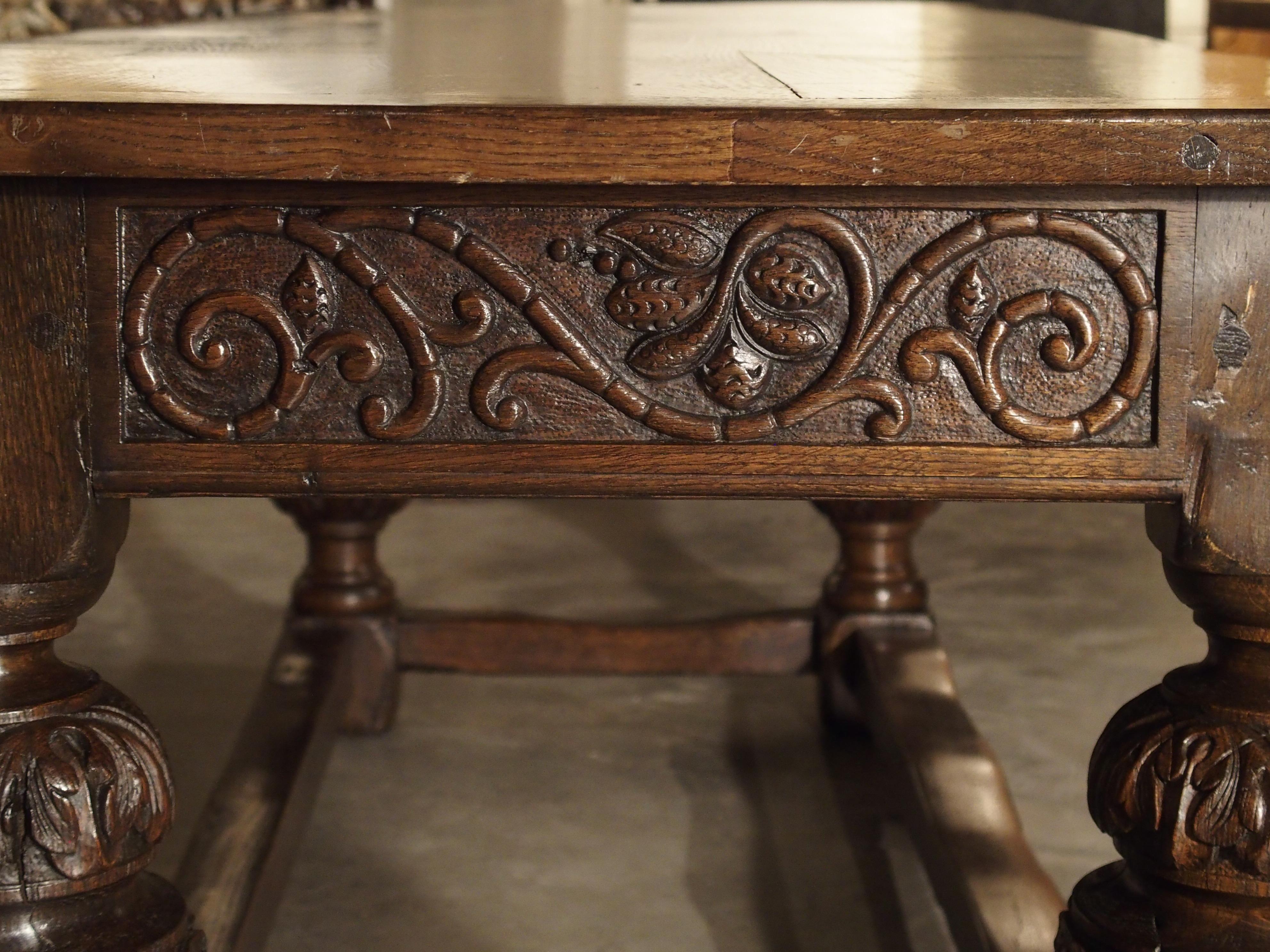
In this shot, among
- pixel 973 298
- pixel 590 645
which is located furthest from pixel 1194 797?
pixel 590 645

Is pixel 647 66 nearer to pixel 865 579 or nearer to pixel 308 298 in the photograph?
pixel 308 298

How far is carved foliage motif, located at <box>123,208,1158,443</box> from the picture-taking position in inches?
29.2

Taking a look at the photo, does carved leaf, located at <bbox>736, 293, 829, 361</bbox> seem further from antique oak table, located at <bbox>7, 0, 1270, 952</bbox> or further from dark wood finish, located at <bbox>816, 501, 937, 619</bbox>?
dark wood finish, located at <bbox>816, 501, 937, 619</bbox>

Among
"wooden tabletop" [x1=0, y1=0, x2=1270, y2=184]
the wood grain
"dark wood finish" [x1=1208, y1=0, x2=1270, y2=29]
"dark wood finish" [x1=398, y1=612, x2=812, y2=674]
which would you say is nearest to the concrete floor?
"dark wood finish" [x1=398, y1=612, x2=812, y2=674]

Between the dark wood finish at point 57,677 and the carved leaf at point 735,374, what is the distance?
1.05 feet

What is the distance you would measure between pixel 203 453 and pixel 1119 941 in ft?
1.89

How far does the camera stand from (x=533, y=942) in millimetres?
1358

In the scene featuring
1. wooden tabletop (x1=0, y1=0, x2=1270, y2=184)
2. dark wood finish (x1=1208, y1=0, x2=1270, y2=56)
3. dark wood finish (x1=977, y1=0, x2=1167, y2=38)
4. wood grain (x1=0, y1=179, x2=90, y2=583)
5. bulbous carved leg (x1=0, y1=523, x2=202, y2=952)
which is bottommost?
bulbous carved leg (x1=0, y1=523, x2=202, y2=952)

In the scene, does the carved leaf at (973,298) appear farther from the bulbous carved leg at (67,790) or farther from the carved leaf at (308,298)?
the bulbous carved leg at (67,790)

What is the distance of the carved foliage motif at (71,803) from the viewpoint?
80cm

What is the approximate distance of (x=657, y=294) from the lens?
750 mm

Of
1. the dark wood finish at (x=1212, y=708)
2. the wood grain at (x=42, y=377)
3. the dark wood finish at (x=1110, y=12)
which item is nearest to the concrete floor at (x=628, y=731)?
the dark wood finish at (x=1212, y=708)

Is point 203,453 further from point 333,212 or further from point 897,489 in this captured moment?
point 897,489

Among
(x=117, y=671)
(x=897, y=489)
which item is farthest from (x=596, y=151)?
(x=117, y=671)
